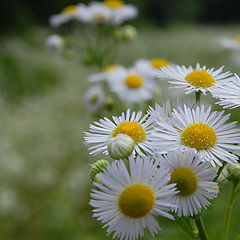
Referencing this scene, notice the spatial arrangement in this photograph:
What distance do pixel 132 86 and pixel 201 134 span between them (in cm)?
110

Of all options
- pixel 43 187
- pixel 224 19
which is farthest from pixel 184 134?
pixel 224 19

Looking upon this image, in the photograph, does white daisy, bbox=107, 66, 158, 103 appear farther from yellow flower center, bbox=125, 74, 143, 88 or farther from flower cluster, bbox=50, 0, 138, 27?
flower cluster, bbox=50, 0, 138, 27

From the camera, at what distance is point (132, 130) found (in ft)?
2.47

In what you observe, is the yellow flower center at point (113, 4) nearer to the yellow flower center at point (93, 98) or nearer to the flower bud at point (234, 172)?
the yellow flower center at point (93, 98)

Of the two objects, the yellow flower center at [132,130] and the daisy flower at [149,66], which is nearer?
the yellow flower center at [132,130]

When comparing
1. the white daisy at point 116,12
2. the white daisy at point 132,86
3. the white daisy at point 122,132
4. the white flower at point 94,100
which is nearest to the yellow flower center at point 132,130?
the white daisy at point 122,132

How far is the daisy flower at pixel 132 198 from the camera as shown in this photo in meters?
0.63

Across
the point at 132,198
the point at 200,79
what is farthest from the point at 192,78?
the point at 132,198

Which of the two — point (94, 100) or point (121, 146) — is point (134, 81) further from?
point (121, 146)

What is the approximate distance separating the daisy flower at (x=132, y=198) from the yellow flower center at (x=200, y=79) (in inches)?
12.4

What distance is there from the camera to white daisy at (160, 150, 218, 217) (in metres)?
0.67

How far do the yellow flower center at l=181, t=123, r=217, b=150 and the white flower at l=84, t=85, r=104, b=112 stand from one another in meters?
1.13

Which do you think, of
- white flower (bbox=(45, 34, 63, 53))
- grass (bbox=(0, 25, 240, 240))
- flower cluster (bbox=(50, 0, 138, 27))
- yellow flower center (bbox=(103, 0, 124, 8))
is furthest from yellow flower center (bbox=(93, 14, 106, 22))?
grass (bbox=(0, 25, 240, 240))

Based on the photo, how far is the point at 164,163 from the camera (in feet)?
2.18
